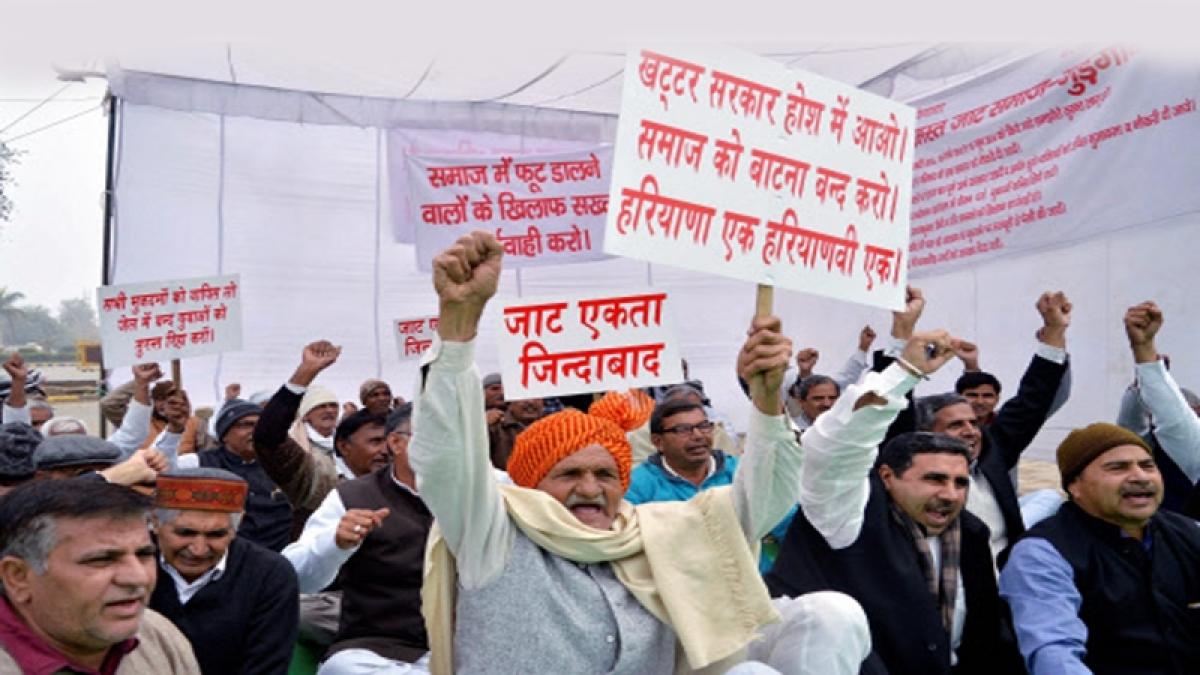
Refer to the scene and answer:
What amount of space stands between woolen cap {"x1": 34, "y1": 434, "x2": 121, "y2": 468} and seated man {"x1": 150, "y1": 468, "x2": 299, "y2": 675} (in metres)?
0.75

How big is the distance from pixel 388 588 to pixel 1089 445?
2.32 metres

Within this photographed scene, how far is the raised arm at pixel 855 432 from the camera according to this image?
3174 mm

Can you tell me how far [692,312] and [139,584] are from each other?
11.1 meters

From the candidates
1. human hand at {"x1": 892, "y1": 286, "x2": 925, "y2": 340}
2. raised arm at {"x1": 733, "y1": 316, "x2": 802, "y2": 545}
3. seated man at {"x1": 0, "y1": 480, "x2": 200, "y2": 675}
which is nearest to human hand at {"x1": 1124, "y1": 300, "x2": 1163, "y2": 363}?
human hand at {"x1": 892, "y1": 286, "x2": 925, "y2": 340}

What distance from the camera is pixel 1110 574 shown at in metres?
3.88

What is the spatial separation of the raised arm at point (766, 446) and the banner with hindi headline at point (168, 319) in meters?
5.35

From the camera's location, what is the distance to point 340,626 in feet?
13.9

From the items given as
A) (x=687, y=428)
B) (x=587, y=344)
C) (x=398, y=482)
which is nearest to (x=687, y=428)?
(x=687, y=428)

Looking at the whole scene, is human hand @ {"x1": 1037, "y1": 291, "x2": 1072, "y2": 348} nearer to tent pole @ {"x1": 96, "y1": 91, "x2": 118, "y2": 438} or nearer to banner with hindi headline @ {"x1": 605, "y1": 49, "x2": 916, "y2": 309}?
banner with hindi headline @ {"x1": 605, "y1": 49, "x2": 916, "y2": 309}

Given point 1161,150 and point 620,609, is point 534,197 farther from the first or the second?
point 620,609

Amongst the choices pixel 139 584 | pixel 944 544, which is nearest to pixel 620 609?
pixel 139 584

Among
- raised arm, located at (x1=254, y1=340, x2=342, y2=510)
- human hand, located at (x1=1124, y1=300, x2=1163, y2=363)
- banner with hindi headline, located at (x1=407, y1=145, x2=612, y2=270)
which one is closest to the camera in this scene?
human hand, located at (x1=1124, y1=300, x2=1163, y2=363)

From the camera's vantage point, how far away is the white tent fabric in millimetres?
11477

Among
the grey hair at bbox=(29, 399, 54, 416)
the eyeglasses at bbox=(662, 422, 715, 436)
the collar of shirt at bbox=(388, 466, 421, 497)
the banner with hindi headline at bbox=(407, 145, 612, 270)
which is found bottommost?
the collar of shirt at bbox=(388, 466, 421, 497)
